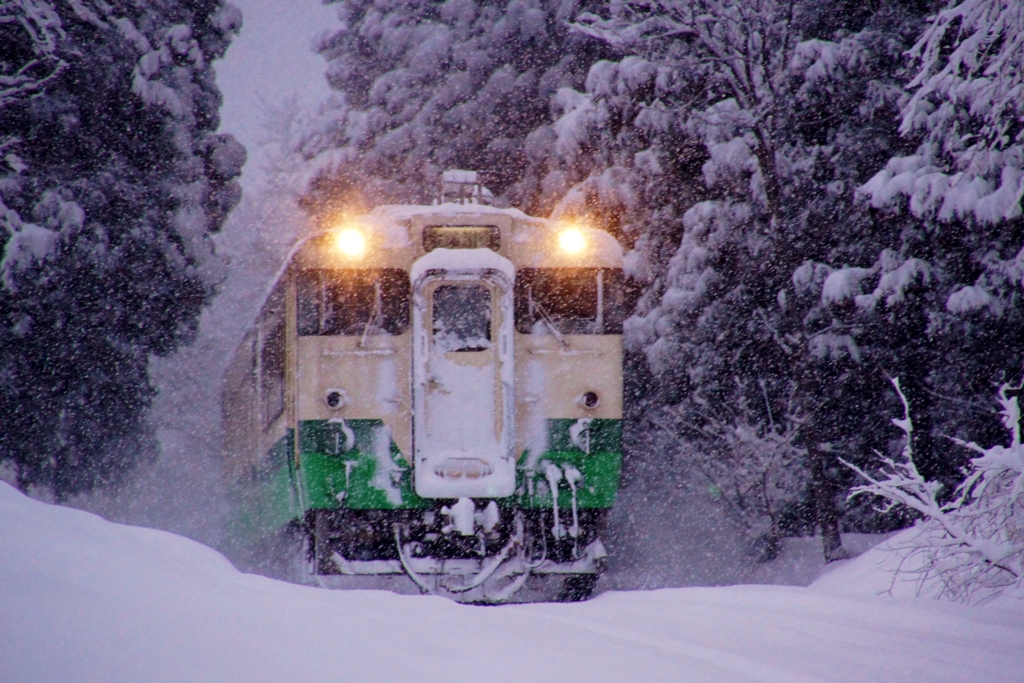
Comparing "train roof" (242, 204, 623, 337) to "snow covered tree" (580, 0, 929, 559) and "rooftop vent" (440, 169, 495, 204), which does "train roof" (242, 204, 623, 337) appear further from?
"snow covered tree" (580, 0, 929, 559)

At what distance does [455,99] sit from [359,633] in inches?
544

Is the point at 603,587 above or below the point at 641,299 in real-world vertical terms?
below

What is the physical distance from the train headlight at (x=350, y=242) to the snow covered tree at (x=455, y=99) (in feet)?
22.5

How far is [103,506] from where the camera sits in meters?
20.0

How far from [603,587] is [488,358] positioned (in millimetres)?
3342

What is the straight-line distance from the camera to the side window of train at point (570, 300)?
865 cm

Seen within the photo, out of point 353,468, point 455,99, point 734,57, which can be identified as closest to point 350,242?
point 353,468

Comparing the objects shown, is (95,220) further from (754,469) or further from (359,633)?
(359,633)

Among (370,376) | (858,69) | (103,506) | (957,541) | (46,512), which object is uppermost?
(858,69)

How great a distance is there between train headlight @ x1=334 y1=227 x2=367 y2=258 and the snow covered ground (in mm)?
3698

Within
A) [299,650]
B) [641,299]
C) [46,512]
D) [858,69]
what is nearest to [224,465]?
[641,299]

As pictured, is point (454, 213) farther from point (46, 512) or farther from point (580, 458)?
point (46, 512)

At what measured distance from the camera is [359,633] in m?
3.66

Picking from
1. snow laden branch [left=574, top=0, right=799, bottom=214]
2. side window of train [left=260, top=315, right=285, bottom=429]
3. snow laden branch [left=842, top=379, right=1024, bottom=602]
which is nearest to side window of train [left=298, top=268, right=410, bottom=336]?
side window of train [left=260, top=315, right=285, bottom=429]
